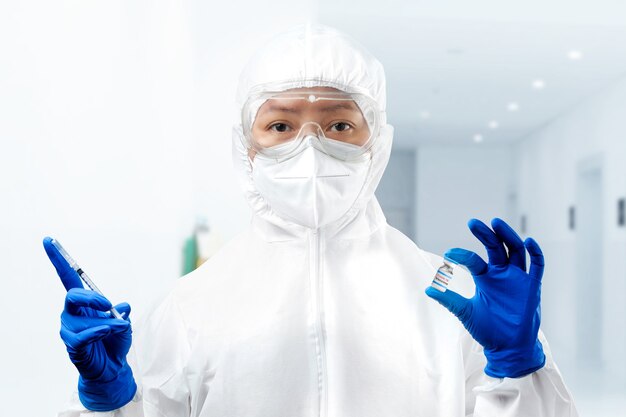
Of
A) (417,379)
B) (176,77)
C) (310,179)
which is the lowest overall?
(417,379)

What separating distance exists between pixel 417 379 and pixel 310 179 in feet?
1.17

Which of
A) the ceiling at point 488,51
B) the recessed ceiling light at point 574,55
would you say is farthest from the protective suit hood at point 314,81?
the recessed ceiling light at point 574,55

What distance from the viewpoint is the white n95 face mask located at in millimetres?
1103

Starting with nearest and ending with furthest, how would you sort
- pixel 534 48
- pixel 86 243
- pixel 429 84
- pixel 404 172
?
1. pixel 86 243
2. pixel 534 48
3. pixel 429 84
4. pixel 404 172

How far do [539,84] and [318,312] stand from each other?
5854mm

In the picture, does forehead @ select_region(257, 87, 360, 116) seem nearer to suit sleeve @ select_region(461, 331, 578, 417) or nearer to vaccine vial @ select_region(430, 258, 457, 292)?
vaccine vial @ select_region(430, 258, 457, 292)

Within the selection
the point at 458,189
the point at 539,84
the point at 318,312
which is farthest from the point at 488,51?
the point at 458,189

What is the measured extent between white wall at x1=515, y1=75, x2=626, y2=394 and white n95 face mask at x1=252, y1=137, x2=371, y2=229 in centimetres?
508

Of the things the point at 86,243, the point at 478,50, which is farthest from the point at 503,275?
the point at 478,50

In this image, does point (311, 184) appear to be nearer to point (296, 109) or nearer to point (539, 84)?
point (296, 109)

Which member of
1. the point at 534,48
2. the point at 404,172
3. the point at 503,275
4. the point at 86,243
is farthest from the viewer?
the point at 404,172

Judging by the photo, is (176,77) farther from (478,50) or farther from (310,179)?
(478,50)

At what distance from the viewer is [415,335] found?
110 centimetres

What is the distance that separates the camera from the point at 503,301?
0.99m
